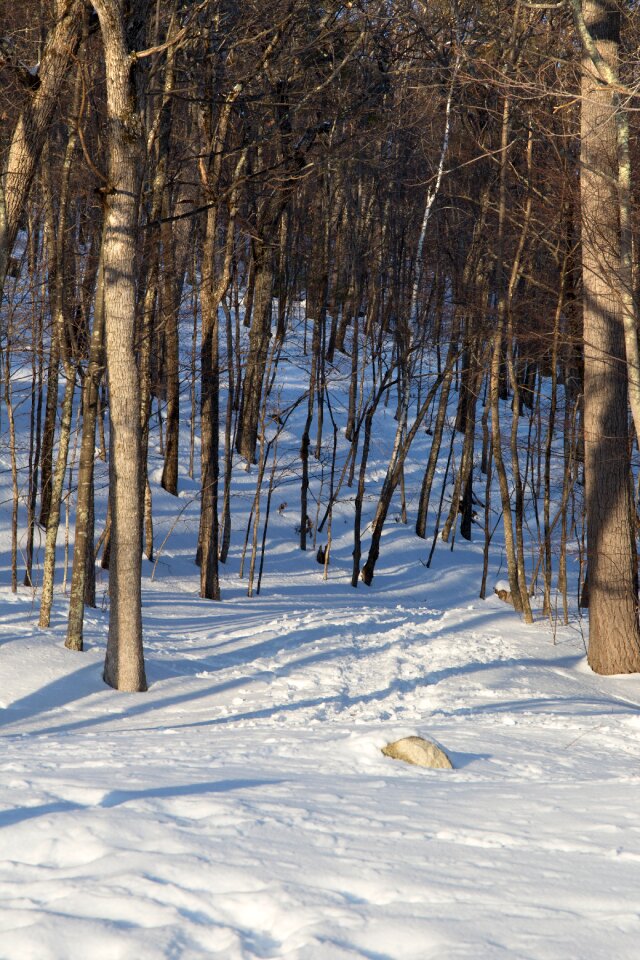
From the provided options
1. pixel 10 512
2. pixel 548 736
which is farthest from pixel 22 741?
pixel 10 512

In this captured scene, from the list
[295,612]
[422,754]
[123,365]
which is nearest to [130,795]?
[422,754]

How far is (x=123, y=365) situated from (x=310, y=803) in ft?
17.6

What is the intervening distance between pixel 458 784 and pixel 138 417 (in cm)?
509

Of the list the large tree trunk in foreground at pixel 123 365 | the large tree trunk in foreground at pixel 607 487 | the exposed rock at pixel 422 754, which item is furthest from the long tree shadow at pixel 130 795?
the large tree trunk in foreground at pixel 607 487

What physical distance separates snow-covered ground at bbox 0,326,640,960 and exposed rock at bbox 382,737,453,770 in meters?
0.13

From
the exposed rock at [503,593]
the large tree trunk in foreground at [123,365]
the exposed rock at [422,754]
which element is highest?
the large tree trunk in foreground at [123,365]

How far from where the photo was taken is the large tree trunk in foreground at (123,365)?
822 centimetres

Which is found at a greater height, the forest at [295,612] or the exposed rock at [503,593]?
the forest at [295,612]

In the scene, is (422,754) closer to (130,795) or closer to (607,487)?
(130,795)

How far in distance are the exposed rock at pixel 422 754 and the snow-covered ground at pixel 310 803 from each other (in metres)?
0.13

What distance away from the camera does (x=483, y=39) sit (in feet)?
44.8

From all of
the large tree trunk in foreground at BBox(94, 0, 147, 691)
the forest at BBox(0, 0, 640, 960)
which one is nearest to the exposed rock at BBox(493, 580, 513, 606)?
the forest at BBox(0, 0, 640, 960)

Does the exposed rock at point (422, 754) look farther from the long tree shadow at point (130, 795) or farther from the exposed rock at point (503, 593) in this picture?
the exposed rock at point (503, 593)

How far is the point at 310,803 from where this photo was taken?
4121 millimetres
